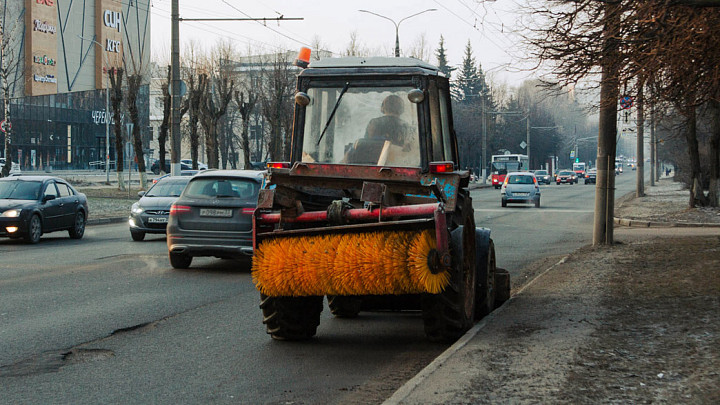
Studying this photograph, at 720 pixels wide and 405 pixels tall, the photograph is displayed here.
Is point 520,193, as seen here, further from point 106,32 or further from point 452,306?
point 106,32

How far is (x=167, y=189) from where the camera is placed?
20.3 metres

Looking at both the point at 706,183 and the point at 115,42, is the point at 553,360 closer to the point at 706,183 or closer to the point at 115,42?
the point at 706,183

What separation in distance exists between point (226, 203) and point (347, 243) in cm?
723

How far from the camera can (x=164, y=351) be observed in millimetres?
7730

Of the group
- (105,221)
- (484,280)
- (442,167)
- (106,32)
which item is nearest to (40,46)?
(106,32)

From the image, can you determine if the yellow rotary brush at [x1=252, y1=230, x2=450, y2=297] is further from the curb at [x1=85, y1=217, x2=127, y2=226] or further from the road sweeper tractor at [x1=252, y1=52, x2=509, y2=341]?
the curb at [x1=85, y1=217, x2=127, y2=226]

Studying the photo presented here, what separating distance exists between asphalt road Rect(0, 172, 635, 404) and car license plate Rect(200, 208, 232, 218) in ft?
3.05

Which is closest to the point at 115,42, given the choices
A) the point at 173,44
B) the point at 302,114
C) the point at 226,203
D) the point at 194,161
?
the point at 194,161

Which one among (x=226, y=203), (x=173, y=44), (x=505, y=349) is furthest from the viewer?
(x=173, y=44)

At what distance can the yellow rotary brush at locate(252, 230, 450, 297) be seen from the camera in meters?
6.91

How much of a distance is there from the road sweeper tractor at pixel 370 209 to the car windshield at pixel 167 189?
11820mm

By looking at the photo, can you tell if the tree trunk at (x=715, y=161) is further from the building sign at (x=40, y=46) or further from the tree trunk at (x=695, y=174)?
the building sign at (x=40, y=46)

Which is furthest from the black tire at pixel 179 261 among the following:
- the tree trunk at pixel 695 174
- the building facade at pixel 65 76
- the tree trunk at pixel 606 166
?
the building facade at pixel 65 76

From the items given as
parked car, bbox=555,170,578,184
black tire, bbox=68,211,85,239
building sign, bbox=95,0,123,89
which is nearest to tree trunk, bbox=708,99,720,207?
black tire, bbox=68,211,85,239
